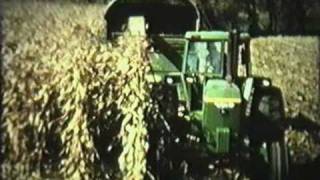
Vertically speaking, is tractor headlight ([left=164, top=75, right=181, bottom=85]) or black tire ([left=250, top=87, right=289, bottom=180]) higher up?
tractor headlight ([left=164, top=75, right=181, bottom=85])

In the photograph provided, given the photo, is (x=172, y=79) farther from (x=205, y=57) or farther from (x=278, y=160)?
(x=278, y=160)

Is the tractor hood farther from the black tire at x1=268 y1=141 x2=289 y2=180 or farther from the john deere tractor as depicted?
the black tire at x1=268 y1=141 x2=289 y2=180

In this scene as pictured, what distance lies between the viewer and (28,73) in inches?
75.9

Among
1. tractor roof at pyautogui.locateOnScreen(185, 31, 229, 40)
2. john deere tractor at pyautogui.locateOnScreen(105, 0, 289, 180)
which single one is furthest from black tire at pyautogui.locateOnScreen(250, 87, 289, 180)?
tractor roof at pyautogui.locateOnScreen(185, 31, 229, 40)

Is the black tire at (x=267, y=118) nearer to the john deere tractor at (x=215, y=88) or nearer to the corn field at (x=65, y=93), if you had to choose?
the john deere tractor at (x=215, y=88)

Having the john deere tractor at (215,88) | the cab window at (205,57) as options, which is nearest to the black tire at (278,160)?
the john deere tractor at (215,88)

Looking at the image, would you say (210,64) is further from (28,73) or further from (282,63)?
(28,73)

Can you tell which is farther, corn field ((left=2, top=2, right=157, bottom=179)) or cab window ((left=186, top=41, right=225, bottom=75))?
cab window ((left=186, top=41, right=225, bottom=75))

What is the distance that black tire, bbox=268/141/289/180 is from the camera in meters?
2.02

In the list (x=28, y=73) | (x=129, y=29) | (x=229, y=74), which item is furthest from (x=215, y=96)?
(x=28, y=73)

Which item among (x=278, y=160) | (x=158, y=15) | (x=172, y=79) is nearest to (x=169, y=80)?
(x=172, y=79)

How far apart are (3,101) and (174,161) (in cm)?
32

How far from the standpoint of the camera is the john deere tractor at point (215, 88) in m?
2.01

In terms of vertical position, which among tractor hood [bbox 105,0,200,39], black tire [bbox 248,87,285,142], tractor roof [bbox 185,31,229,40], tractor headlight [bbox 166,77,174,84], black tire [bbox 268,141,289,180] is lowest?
black tire [bbox 268,141,289,180]
